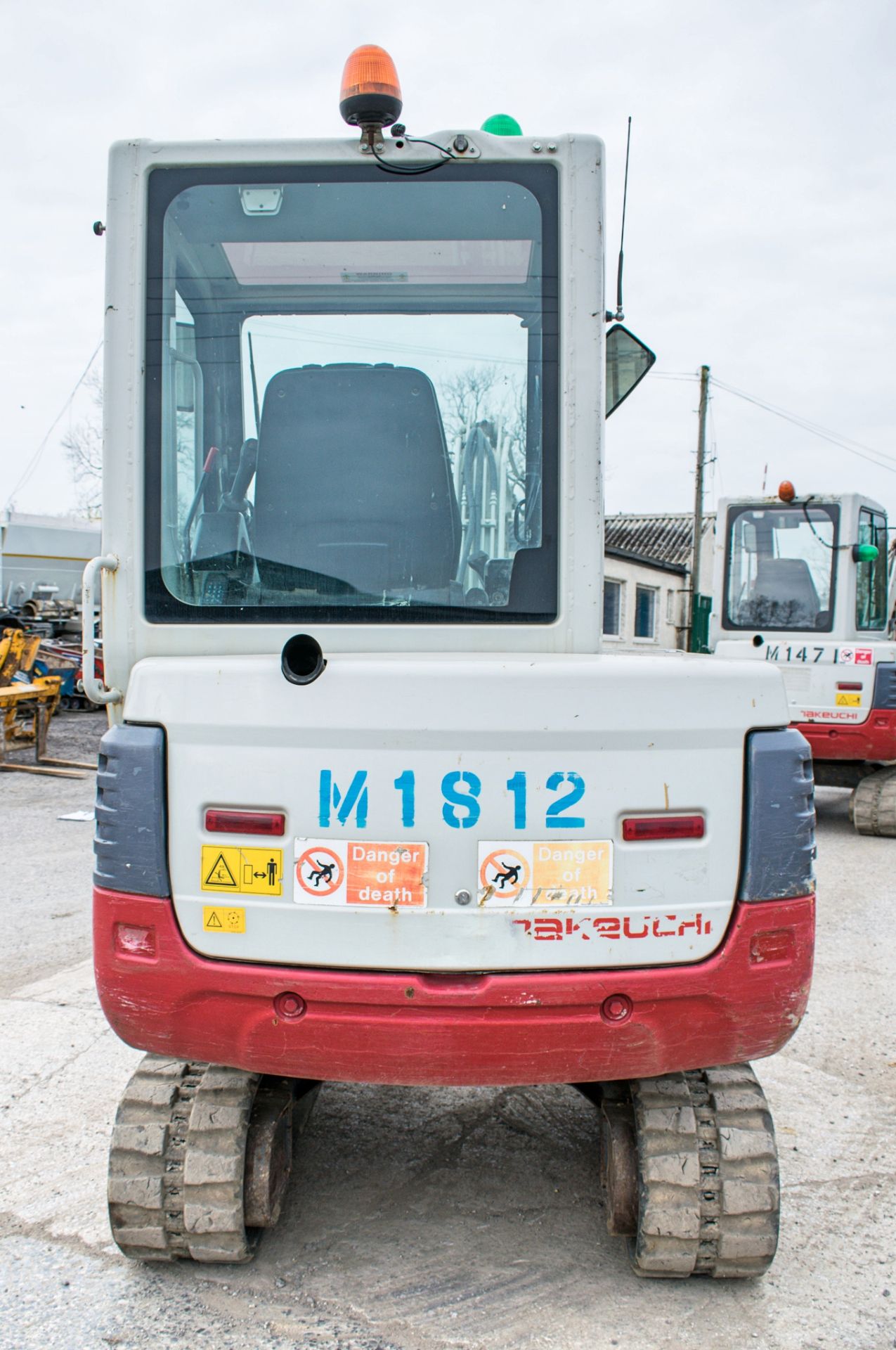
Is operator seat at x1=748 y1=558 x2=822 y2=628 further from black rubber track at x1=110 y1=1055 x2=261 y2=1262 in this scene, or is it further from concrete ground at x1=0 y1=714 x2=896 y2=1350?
black rubber track at x1=110 y1=1055 x2=261 y2=1262

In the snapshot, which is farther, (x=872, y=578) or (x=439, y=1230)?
(x=872, y=578)

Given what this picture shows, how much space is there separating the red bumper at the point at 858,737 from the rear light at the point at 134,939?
7.12 meters

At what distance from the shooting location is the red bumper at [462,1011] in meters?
2.35

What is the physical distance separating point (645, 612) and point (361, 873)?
32778mm

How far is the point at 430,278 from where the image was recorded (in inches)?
104

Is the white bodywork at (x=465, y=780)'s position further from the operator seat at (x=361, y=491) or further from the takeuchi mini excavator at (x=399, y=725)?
the operator seat at (x=361, y=491)

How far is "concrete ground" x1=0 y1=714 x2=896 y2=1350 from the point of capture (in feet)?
8.18

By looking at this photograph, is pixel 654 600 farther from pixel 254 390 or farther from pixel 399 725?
pixel 399 725

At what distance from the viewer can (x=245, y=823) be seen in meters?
2.38

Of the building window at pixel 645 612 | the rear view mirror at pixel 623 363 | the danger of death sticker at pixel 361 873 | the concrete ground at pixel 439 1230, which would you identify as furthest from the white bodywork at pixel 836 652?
the building window at pixel 645 612

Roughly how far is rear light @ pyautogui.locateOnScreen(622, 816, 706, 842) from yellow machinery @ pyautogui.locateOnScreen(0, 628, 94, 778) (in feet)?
32.5

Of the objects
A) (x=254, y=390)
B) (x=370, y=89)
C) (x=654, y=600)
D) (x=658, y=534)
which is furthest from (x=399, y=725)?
(x=658, y=534)

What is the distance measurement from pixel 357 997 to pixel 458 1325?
831 millimetres

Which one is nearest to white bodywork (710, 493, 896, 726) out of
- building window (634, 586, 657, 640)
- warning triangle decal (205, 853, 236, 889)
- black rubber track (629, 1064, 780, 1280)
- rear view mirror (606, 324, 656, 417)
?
rear view mirror (606, 324, 656, 417)
